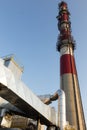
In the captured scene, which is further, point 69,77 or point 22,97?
point 69,77

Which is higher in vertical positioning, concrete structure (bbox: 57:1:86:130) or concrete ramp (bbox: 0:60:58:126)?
concrete structure (bbox: 57:1:86:130)

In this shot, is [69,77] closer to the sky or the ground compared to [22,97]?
closer to the sky

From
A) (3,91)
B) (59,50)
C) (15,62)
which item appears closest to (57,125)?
(3,91)

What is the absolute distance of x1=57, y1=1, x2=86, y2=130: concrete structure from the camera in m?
21.4

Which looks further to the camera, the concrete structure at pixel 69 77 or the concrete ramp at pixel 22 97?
the concrete structure at pixel 69 77

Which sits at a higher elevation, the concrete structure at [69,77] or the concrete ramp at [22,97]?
the concrete structure at [69,77]

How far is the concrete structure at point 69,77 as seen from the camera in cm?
2142

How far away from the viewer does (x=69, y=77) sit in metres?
24.2

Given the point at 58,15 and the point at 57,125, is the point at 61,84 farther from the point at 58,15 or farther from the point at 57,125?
the point at 58,15

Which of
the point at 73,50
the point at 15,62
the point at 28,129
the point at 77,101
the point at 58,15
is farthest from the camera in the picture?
the point at 58,15

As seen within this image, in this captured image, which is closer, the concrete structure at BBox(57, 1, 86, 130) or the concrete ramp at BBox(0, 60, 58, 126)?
the concrete ramp at BBox(0, 60, 58, 126)

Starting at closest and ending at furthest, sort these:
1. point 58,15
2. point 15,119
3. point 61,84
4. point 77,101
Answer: point 15,119 → point 77,101 → point 61,84 → point 58,15

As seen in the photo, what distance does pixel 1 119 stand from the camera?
13.2 meters

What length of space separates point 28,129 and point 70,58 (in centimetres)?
1469
